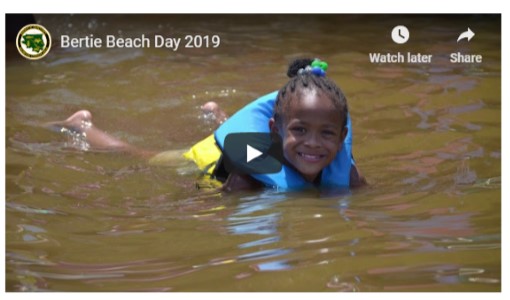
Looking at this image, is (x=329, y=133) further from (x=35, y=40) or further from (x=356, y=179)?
(x=35, y=40)

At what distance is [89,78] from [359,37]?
2.27 m

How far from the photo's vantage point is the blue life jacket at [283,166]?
12.4 ft

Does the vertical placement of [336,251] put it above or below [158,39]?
below

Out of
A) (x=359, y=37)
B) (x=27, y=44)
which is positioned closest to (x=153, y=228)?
(x=27, y=44)

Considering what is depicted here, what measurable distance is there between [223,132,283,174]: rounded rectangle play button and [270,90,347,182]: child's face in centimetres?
11

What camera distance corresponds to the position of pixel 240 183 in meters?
3.79

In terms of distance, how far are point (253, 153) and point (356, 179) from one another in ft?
1.49

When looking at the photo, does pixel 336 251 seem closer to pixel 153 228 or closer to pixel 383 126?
pixel 153 228

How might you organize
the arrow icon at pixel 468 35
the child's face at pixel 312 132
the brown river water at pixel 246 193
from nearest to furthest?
1. the brown river water at pixel 246 193
2. the child's face at pixel 312 132
3. the arrow icon at pixel 468 35

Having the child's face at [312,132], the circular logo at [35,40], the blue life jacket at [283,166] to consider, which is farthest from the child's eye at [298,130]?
the circular logo at [35,40]

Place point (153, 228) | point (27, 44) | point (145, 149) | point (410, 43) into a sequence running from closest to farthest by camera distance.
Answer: point (153, 228)
point (27, 44)
point (145, 149)
point (410, 43)

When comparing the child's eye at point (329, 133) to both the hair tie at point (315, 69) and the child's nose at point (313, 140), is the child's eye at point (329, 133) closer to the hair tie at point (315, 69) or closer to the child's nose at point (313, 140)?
the child's nose at point (313, 140)

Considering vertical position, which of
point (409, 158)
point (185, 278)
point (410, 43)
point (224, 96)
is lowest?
point (185, 278)

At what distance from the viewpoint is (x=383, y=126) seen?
16.4 feet
